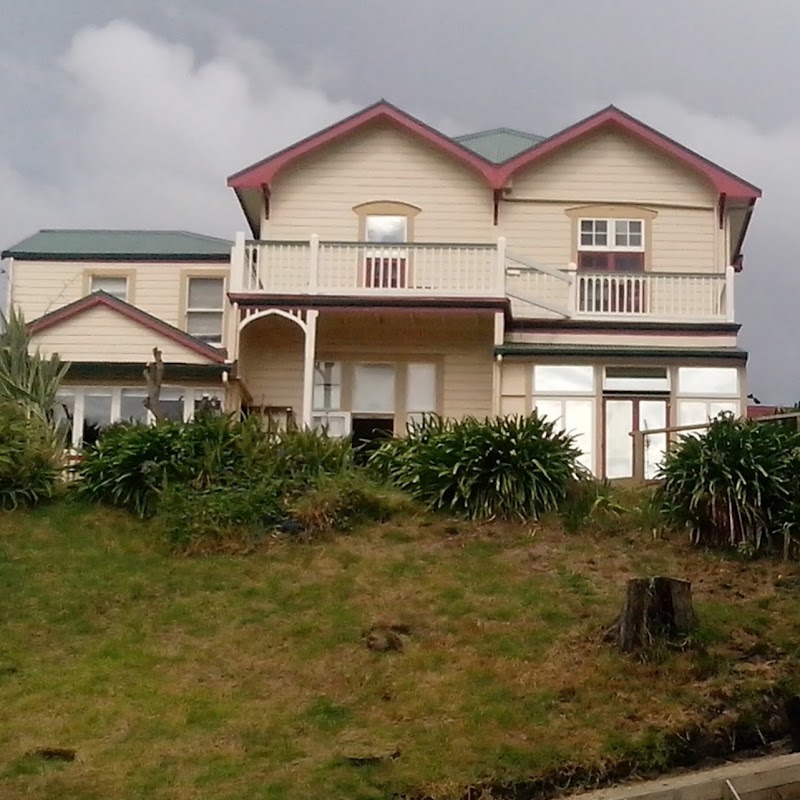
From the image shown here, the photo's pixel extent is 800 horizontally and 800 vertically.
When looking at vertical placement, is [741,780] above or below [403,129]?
below

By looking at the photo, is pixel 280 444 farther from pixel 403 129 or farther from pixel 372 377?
pixel 403 129

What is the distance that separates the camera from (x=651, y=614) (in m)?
11.7

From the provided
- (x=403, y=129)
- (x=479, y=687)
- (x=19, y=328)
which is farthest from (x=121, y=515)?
(x=403, y=129)

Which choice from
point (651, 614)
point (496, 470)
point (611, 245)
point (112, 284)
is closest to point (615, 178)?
point (611, 245)

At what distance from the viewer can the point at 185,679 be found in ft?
37.9

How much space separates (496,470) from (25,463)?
254 inches

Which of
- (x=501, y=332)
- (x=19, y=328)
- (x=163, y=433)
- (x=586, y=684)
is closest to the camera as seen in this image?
(x=586, y=684)

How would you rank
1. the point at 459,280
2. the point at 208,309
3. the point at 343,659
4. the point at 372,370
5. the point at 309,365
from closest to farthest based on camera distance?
the point at 343,659 → the point at 309,365 → the point at 459,280 → the point at 372,370 → the point at 208,309

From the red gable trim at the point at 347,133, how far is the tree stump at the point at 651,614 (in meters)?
13.9

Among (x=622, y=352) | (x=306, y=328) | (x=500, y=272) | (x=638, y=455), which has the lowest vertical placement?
(x=638, y=455)

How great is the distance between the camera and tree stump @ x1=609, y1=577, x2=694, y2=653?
1163 cm

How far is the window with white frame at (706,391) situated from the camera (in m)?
22.1

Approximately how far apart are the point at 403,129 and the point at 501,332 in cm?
528

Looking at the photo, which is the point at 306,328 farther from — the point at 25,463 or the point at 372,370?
the point at 25,463
